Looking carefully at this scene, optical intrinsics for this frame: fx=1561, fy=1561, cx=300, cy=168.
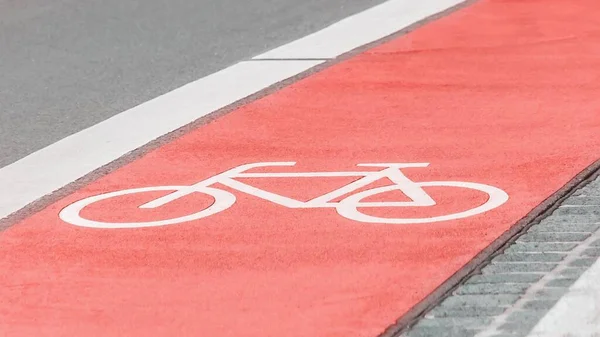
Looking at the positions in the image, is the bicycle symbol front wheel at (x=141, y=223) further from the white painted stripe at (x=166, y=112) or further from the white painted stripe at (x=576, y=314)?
the white painted stripe at (x=576, y=314)

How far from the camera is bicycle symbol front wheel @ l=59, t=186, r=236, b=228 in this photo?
663 centimetres

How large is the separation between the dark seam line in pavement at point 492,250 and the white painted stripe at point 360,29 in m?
4.18

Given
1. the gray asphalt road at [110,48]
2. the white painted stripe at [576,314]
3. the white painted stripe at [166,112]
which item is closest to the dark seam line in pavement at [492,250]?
Result: the white painted stripe at [576,314]

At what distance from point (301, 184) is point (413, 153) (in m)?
0.81

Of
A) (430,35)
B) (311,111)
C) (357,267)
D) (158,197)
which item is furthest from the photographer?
(430,35)

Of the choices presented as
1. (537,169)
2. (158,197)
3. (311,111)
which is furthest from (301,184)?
(311,111)

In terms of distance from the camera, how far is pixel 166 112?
30.3 feet

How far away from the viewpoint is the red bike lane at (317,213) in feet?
17.7

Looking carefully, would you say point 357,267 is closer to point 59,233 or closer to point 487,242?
point 487,242

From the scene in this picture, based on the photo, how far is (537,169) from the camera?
24.0ft

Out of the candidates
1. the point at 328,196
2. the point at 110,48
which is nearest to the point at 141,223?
the point at 328,196

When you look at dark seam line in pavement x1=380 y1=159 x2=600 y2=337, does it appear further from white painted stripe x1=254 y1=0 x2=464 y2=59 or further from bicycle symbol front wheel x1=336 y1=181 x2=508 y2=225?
white painted stripe x1=254 y1=0 x2=464 y2=59

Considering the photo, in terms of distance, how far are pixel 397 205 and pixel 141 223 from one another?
1.10 meters

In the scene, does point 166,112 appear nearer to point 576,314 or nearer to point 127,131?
point 127,131
